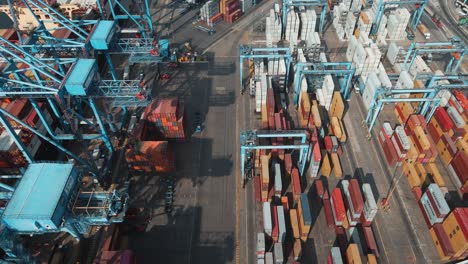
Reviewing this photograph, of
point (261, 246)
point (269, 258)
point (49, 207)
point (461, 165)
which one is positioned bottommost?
point (269, 258)

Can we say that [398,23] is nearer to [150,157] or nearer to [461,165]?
[461,165]

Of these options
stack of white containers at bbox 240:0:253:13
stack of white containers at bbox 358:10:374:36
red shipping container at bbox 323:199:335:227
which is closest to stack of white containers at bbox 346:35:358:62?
stack of white containers at bbox 358:10:374:36

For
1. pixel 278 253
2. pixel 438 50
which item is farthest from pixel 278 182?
pixel 438 50

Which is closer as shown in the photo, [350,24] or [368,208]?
[368,208]

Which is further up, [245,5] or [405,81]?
[245,5]

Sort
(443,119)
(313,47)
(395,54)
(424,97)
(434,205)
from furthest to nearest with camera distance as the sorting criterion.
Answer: (395,54), (313,47), (424,97), (443,119), (434,205)

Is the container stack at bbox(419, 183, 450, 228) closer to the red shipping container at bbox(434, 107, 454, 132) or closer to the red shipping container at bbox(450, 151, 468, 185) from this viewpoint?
the red shipping container at bbox(450, 151, 468, 185)

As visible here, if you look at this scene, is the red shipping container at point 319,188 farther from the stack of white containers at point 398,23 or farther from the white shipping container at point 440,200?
the stack of white containers at point 398,23

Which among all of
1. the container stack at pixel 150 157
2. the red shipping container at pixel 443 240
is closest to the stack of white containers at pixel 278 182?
the container stack at pixel 150 157
